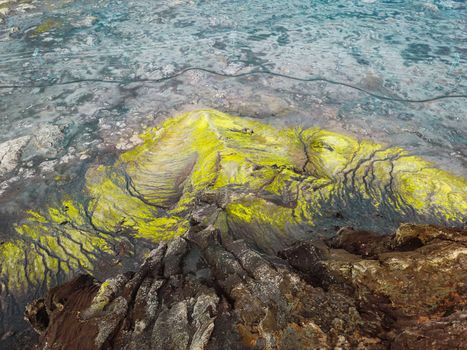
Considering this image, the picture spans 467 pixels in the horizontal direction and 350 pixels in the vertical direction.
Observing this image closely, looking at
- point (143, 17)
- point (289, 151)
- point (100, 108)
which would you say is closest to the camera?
point (289, 151)

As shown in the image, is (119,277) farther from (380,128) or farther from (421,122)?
(421,122)

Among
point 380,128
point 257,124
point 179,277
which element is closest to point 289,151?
point 257,124

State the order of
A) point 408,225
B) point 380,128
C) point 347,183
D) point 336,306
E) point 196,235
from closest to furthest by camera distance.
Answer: point 336,306
point 408,225
point 196,235
point 347,183
point 380,128

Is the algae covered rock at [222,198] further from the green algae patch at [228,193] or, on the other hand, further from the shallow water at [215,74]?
the shallow water at [215,74]

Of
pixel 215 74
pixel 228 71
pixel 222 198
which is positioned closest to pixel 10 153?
pixel 222 198

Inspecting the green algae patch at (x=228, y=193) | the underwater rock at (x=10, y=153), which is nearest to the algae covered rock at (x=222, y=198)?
the green algae patch at (x=228, y=193)

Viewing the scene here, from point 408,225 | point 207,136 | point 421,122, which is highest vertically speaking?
point 408,225

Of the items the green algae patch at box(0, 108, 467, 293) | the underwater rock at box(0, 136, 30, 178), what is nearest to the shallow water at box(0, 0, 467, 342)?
the underwater rock at box(0, 136, 30, 178)

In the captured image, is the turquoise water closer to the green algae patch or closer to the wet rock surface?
the green algae patch
